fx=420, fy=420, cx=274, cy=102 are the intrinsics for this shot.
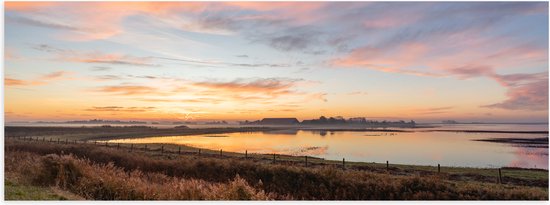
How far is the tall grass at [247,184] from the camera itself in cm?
2014

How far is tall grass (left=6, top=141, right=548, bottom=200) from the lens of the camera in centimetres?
2014

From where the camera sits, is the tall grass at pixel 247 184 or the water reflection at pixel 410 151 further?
the water reflection at pixel 410 151

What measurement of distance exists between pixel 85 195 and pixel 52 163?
3979mm

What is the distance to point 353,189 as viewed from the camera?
25.5 metres

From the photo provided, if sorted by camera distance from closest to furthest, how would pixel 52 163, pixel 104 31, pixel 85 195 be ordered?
pixel 85 195, pixel 52 163, pixel 104 31

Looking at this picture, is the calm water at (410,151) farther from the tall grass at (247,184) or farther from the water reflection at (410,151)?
the tall grass at (247,184)

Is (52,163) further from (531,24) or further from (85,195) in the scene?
(531,24)

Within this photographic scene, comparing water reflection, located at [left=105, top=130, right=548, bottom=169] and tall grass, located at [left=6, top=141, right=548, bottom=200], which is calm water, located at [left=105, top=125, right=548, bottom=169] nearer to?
water reflection, located at [left=105, top=130, right=548, bottom=169]

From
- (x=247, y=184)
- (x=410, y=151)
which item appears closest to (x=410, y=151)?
(x=410, y=151)

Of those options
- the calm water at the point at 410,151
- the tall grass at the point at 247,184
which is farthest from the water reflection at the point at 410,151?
→ the tall grass at the point at 247,184

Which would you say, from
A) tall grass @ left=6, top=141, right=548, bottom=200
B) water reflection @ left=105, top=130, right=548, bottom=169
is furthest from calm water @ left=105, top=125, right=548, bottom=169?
tall grass @ left=6, top=141, right=548, bottom=200

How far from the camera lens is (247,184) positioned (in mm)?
22094

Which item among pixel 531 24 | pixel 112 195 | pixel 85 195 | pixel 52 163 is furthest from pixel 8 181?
pixel 531 24

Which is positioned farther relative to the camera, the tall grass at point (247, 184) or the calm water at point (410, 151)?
the calm water at point (410, 151)
